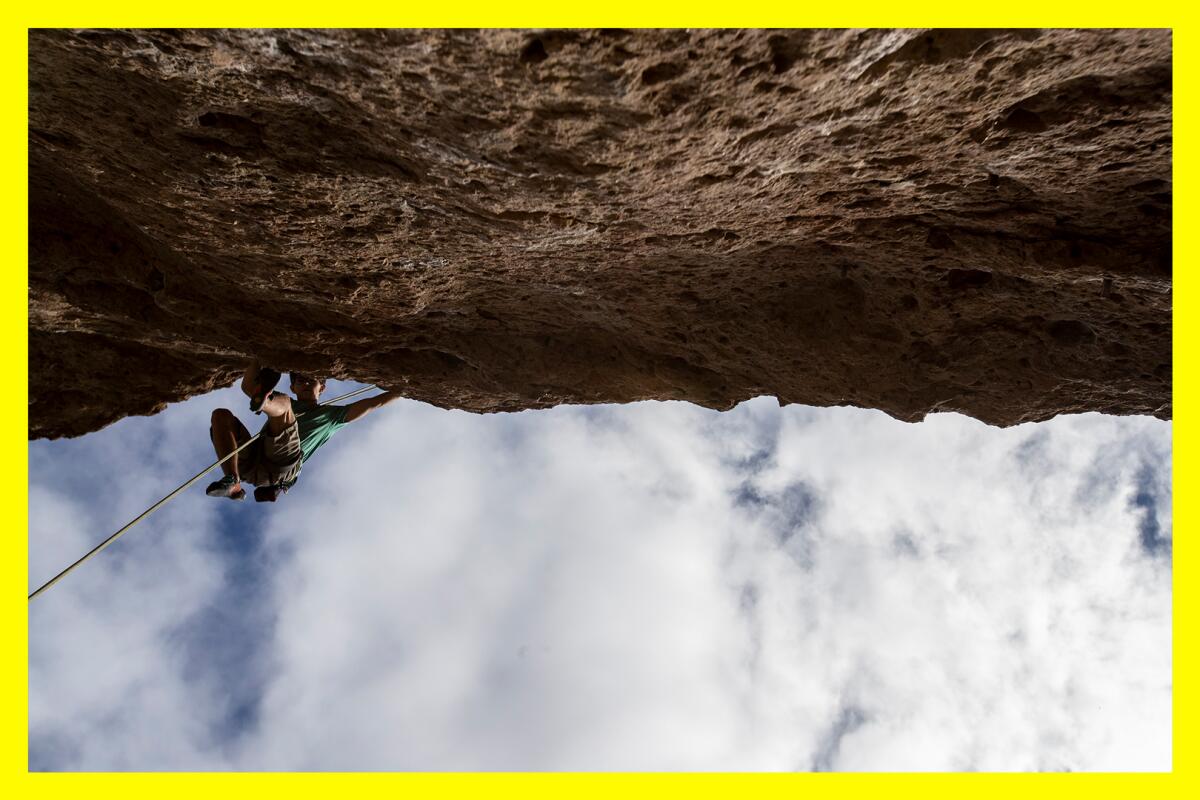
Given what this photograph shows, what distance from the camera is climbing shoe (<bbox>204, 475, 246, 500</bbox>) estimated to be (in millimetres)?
6227

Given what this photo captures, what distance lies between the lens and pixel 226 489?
626 centimetres

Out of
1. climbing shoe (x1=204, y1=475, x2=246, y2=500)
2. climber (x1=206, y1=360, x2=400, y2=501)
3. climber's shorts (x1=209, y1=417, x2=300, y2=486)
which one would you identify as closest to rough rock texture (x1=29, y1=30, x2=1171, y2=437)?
climber (x1=206, y1=360, x2=400, y2=501)

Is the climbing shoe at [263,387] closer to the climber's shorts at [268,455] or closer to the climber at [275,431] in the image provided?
the climber at [275,431]

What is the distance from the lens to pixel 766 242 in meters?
4.38

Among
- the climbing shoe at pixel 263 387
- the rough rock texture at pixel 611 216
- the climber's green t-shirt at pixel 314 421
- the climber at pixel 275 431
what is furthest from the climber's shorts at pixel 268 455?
the rough rock texture at pixel 611 216

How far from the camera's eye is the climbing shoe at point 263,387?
6.00 meters

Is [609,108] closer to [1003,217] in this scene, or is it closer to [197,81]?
[197,81]

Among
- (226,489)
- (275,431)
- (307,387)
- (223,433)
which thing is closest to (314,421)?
(307,387)

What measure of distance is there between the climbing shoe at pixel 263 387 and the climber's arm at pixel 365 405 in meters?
1.18

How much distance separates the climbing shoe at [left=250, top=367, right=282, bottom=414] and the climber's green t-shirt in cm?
74

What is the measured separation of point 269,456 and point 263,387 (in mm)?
896

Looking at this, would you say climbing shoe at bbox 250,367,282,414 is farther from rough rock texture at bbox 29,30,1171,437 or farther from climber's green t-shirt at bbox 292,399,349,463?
climber's green t-shirt at bbox 292,399,349,463

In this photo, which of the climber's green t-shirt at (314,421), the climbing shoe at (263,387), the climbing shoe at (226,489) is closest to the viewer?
the climbing shoe at (263,387)

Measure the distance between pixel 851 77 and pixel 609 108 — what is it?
91 cm
